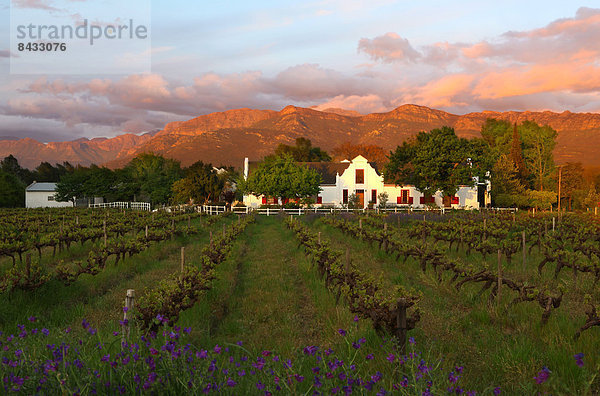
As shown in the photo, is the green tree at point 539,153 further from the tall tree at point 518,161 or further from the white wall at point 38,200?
the white wall at point 38,200

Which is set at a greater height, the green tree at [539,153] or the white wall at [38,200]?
the green tree at [539,153]

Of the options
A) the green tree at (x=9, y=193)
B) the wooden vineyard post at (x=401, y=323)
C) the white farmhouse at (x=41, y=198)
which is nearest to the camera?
the wooden vineyard post at (x=401, y=323)

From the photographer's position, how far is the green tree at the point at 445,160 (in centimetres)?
4434

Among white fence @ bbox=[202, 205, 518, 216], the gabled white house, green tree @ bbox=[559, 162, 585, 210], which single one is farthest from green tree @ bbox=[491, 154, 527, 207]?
green tree @ bbox=[559, 162, 585, 210]

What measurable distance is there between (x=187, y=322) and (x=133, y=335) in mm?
1533

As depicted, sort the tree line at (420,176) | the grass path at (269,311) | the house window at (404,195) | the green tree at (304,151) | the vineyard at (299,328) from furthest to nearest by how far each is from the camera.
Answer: the green tree at (304,151) → the house window at (404,195) → the tree line at (420,176) → the grass path at (269,311) → the vineyard at (299,328)

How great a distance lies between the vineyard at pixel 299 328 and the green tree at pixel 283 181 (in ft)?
101

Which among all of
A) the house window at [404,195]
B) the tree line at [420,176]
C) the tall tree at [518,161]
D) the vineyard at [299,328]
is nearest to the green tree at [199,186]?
the tree line at [420,176]

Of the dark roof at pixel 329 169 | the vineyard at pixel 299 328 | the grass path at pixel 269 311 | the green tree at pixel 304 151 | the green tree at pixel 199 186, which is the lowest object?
the grass path at pixel 269 311

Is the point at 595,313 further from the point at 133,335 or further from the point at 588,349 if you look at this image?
the point at 133,335

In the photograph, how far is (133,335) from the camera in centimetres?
574

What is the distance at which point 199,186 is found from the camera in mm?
51156

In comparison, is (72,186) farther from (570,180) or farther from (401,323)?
(570,180)

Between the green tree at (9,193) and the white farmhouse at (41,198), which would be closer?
the green tree at (9,193)
